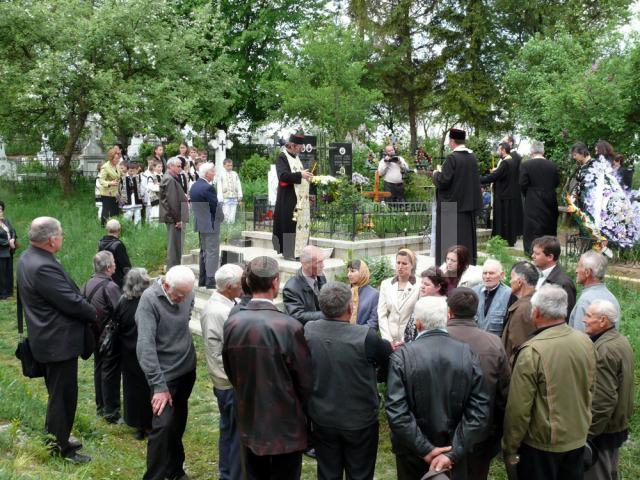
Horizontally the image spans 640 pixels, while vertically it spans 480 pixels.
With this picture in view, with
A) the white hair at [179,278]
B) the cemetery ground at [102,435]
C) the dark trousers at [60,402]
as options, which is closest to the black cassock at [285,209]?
the cemetery ground at [102,435]

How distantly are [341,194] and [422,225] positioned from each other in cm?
164

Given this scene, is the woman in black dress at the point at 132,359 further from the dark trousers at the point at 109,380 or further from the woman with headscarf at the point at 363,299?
the woman with headscarf at the point at 363,299

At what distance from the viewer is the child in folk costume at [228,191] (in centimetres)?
1359

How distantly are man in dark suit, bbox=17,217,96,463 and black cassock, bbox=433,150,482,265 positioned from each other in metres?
4.94

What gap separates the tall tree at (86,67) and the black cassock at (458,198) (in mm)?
9915

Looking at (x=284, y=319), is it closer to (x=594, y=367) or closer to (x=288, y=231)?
(x=594, y=367)

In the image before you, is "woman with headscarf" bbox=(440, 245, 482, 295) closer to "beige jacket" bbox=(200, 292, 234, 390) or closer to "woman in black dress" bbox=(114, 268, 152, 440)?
"beige jacket" bbox=(200, 292, 234, 390)

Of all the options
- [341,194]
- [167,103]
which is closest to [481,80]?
[167,103]

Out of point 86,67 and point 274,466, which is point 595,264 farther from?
point 86,67

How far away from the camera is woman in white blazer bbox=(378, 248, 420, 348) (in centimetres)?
569

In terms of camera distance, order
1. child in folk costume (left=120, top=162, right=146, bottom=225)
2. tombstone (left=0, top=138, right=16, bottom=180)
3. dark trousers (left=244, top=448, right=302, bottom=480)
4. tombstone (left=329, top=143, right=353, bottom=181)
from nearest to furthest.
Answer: dark trousers (left=244, top=448, right=302, bottom=480)
child in folk costume (left=120, top=162, right=146, bottom=225)
tombstone (left=329, top=143, right=353, bottom=181)
tombstone (left=0, top=138, right=16, bottom=180)

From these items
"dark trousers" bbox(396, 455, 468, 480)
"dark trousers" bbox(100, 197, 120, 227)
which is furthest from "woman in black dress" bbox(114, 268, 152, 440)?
"dark trousers" bbox(100, 197, 120, 227)

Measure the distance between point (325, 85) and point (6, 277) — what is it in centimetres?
1512

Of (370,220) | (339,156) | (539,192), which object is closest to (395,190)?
(339,156)
